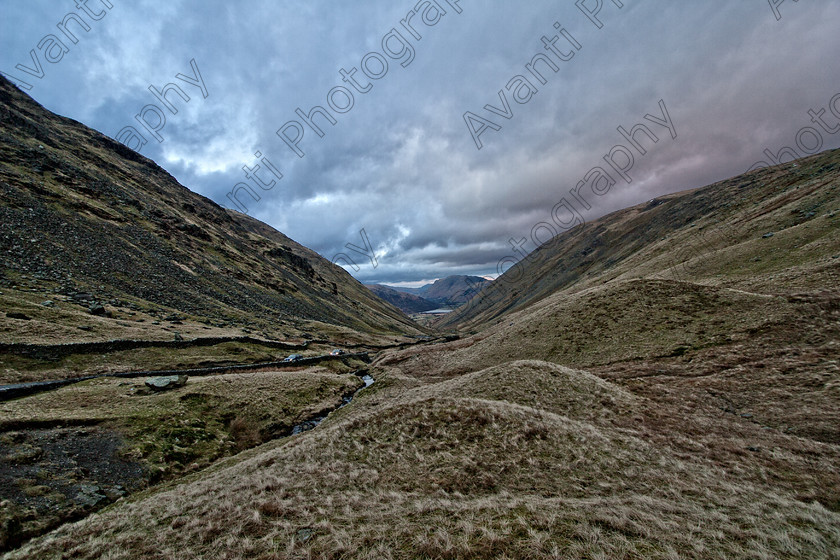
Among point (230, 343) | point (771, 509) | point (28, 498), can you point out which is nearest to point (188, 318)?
point (230, 343)

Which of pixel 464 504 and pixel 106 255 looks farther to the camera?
pixel 106 255

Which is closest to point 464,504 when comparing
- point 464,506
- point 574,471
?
point 464,506

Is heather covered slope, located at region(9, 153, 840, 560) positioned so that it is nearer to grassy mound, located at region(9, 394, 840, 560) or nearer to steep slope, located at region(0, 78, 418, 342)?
grassy mound, located at region(9, 394, 840, 560)

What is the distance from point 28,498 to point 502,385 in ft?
95.3

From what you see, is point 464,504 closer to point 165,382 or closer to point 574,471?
point 574,471

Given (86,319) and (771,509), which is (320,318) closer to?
(86,319)

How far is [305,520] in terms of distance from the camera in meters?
11.6

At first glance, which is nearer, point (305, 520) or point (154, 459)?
point (305, 520)

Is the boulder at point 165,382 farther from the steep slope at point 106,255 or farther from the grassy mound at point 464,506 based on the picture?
the grassy mound at point 464,506

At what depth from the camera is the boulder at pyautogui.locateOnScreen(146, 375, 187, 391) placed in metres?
30.0

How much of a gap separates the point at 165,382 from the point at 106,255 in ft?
200

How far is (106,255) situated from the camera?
222ft

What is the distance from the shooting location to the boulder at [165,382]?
30022 mm

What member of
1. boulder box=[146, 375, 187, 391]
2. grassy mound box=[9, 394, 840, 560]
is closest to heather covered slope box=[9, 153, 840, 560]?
grassy mound box=[9, 394, 840, 560]
